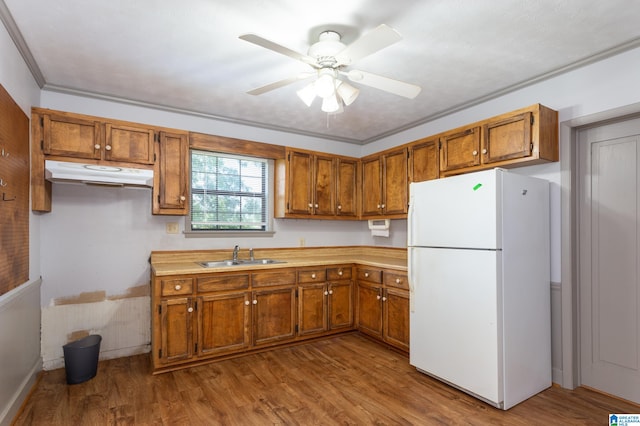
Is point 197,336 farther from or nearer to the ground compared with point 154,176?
nearer to the ground

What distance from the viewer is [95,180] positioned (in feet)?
9.16

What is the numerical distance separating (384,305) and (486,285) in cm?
135

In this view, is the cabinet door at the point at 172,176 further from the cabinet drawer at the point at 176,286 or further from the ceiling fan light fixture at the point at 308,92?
the ceiling fan light fixture at the point at 308,92

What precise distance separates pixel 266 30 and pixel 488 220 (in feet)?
6.50

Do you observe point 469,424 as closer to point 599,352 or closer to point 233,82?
point 599,352

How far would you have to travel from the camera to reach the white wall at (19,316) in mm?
2062

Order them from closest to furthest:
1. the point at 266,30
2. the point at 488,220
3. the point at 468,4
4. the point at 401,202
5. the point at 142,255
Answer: the point at 468,4 < the point at 266,30 < the point at 488,220 < the point at 142,255 < the point at 401,202

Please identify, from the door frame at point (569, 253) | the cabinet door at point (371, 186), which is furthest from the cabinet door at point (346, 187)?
the door frame at point (569, 253)

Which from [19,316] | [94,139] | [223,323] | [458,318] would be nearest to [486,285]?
[458,318]

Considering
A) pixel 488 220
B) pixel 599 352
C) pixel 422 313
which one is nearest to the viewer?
pixel 488 220

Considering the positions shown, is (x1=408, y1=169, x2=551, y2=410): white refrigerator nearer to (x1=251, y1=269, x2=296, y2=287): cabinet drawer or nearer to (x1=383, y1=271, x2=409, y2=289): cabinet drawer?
(x1=383, y1=271, x2=409, y2=289): cabinet drawer

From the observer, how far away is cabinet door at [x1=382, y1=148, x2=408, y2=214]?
12.7ft

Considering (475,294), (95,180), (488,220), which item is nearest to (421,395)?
(475,294)

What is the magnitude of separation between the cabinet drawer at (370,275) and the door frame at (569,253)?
162 centimetres
